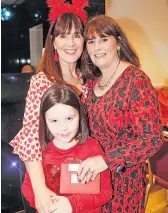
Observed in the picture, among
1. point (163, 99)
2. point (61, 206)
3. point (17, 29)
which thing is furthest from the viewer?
point (163, 99)

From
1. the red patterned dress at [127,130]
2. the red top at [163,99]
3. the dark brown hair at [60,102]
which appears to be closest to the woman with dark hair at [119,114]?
the red patterned dress at [127,130]

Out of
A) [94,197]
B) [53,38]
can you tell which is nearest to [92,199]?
[94,197]

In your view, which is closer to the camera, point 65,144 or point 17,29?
point 65,144

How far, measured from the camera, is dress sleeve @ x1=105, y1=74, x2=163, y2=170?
1.20m

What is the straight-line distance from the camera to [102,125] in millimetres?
1306

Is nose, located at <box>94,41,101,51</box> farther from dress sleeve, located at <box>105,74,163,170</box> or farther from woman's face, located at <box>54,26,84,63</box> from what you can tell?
dress sleeve, located at <box>105,74,163,170</box>

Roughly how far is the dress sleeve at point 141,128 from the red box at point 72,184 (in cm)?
11

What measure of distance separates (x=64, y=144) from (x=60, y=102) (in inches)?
6.3

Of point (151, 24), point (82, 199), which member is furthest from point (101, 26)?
point (151, 24)

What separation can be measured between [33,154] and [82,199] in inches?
9.2

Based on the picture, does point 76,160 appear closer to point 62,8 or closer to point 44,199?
point 44,199

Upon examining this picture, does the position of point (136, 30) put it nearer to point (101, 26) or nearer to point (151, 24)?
point (151, 24)

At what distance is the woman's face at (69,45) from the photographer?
1.20m

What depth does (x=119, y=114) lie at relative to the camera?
1267 mm
